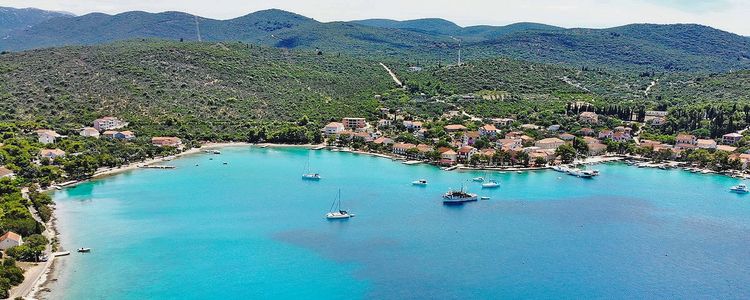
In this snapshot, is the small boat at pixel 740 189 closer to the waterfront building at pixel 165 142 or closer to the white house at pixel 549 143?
the white house at pixel 549 143

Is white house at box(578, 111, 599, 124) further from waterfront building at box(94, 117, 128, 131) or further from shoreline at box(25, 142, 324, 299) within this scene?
waterfront building at box(94, 117, 128, 131)

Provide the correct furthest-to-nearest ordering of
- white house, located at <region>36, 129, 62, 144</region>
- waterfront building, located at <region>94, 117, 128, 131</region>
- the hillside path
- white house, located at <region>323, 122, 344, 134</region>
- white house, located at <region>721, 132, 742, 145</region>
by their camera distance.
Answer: the hillside path → white house, located at <region>323, 122, 344, 134</region> → waterfront building, located at <region>94, 117, 128, 131</region> → white house, located at <region>721, 132, 742, 145</region> → white house, located at <region>36, 129, 62, 144</region>

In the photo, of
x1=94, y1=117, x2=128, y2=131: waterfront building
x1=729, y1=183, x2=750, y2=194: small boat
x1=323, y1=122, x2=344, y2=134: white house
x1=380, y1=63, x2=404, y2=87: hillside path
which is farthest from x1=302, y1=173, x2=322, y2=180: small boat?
x1=380, y1=63, x2=404, y2=87: hillside path

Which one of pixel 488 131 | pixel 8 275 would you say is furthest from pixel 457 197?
pixel 8 275

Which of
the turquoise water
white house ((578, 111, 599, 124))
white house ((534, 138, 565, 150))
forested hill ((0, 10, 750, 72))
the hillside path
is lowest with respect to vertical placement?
the turquoise water

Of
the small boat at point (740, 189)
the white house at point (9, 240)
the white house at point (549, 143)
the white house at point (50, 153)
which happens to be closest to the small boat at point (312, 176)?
the white house at point (50, 153)

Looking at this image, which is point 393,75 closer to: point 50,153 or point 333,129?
point 333,129
